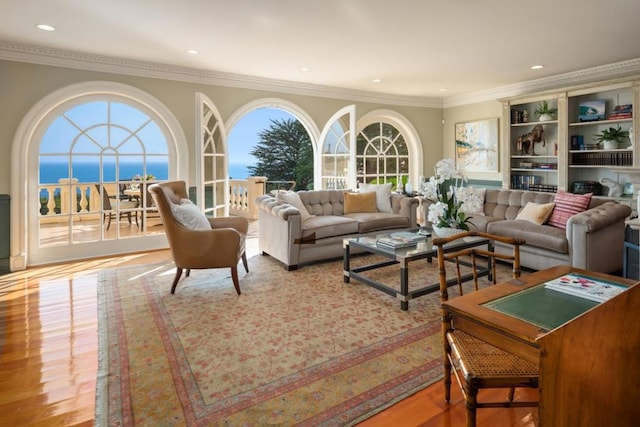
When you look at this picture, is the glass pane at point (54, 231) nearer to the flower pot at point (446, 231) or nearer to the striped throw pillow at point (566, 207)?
the flower pot at point (446, 231)

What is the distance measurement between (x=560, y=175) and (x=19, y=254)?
6906mm

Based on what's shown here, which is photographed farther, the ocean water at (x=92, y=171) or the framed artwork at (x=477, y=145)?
the framed artwork at (x=477, y=145)

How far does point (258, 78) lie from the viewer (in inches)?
→ 220

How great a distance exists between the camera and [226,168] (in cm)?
518

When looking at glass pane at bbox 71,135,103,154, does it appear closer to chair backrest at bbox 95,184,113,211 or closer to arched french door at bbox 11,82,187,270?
arched french door at bbox 11,82,187,270

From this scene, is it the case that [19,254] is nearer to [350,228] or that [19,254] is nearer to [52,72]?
[52,72]

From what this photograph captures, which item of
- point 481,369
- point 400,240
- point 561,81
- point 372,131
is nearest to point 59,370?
point 481,369

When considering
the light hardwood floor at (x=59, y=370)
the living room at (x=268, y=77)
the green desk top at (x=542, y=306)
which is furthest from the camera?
the living room at (x=268, y=77)

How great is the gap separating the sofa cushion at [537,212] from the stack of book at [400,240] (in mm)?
1539

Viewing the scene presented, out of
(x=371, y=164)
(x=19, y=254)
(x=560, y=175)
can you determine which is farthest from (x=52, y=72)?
(x=560, y=175)

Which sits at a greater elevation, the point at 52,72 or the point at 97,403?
the point at 52,72

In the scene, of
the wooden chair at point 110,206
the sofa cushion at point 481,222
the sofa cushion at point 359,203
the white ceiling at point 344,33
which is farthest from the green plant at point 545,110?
the wooden chair at point 110,206

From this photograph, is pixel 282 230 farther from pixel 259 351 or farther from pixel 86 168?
pixel 86 168

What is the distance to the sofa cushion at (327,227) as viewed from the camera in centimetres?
415
